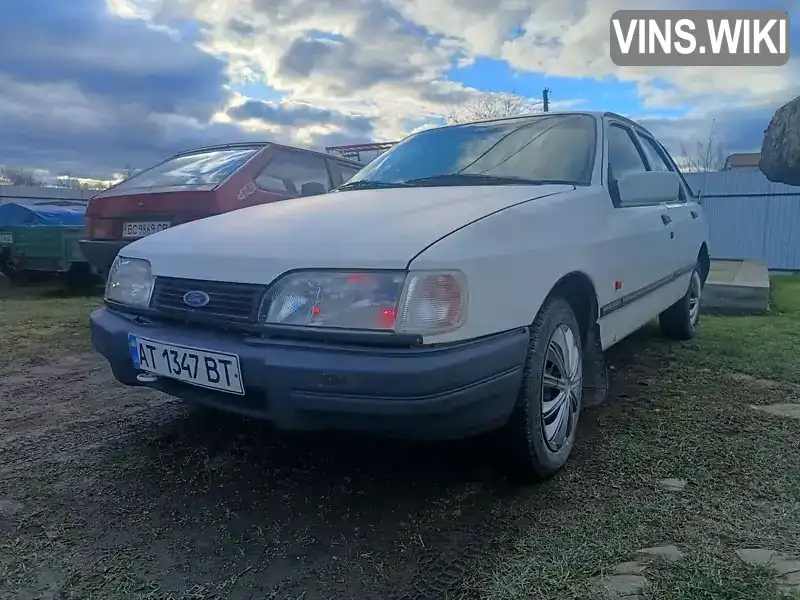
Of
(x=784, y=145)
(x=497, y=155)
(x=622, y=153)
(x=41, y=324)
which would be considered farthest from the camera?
(x=784, y=145)

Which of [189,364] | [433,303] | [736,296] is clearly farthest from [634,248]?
[736,296]

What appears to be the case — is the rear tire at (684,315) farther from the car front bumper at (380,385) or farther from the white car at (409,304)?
the car front bumper at (380,385)

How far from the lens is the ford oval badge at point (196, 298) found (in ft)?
7.06

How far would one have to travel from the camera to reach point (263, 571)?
1816 mm

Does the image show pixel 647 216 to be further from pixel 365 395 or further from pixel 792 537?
pixel 365 395

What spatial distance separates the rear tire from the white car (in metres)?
1.83

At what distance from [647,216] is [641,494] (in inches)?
67.9

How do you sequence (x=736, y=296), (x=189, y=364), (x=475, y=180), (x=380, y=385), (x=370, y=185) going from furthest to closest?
(x=736, y=296) → (x=370, y=185) → (x=475, y=180) → (x=189, y=364) → (x=380, y=385)

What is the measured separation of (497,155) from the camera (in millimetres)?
3090

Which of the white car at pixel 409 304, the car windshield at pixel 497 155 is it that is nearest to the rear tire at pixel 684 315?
the white car at pixel 409 304

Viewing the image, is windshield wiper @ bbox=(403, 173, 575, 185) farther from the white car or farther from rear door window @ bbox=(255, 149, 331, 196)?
rear door window @ bbox=(255, 149, 331, 196)

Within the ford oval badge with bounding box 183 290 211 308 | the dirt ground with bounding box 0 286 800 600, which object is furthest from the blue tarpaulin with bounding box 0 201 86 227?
the ford oval badge with bounding box 183 290 211 308

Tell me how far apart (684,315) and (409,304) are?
356cm

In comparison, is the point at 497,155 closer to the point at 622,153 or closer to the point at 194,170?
the point at 622,153
